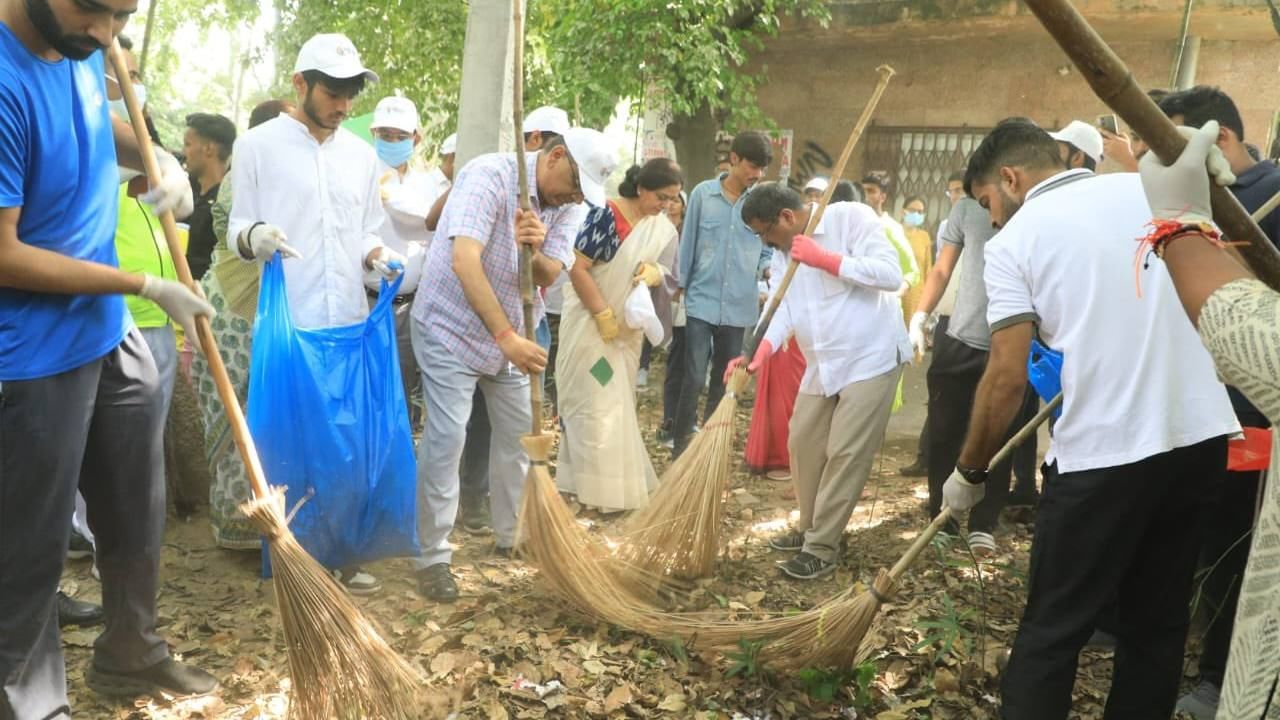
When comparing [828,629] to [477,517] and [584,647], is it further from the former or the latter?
[477,517]

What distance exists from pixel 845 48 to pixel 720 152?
1.88 metres

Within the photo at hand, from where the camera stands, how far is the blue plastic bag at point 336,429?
353 centimetres

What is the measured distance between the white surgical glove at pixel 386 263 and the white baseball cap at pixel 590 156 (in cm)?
84

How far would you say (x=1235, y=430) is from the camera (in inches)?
99.7

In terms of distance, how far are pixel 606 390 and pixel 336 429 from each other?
1.78 metres

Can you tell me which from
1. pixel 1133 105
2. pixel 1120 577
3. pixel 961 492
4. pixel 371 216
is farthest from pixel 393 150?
pixel 1133 105

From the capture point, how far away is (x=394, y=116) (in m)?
5.69

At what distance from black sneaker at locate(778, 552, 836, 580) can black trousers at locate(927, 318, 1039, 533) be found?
86 centimetres

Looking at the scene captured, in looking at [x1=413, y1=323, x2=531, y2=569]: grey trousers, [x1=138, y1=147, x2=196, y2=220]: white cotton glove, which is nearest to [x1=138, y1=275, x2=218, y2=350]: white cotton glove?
[x1=138, y1=147, x2=196, y2=220]: white cotton glove

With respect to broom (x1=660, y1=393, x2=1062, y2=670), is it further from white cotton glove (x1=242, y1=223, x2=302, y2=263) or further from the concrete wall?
the concrete wall

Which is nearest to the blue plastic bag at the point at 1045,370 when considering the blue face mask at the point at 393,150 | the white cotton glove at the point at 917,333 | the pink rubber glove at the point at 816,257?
the pink rubber glove at the point at 816,257

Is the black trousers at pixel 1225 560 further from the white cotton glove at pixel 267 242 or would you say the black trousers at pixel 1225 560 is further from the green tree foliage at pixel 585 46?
the green tree foliage at pixel 585 46

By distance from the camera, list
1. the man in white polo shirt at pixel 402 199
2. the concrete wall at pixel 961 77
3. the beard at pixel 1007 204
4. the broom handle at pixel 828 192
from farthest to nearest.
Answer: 1. the concrete wall at pixel 961 77
2. the man in white polo shirt at pixel 402 199
3. the broom handle at pixel 828 192
4. the beard at pixel 1007 204

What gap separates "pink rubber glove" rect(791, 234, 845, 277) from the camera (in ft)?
13.8
